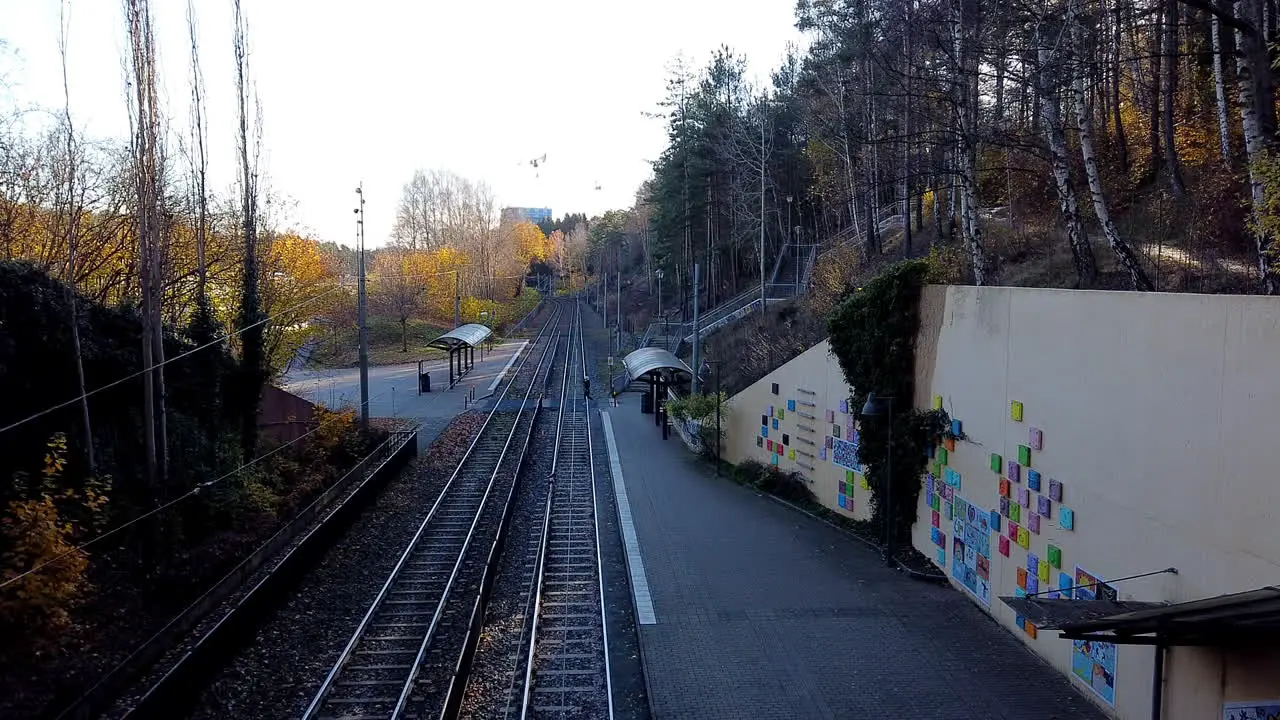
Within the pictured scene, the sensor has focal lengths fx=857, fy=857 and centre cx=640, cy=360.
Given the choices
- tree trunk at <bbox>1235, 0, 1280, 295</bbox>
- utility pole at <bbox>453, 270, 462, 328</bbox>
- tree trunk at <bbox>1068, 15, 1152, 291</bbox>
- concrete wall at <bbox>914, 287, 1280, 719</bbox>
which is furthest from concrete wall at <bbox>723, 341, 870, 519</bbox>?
utility pole at <bbox>453, 270, 462, 328</bbox>

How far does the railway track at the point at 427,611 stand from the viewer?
10062 mm

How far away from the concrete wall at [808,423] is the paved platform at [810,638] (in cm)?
104

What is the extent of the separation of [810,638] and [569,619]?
3489 mm

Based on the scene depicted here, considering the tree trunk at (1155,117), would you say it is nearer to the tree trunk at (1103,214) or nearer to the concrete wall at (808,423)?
the tree trunk at (1103,214)

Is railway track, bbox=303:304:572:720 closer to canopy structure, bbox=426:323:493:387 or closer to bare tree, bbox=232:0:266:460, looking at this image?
bare tree, bbox=232:0:266:460

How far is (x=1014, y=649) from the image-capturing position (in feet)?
37.2

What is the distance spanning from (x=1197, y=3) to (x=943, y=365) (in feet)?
23.7

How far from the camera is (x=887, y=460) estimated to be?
1559 centimetres

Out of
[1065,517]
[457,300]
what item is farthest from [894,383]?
[457,300]

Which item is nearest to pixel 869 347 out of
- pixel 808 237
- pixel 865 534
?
pixel 865 534

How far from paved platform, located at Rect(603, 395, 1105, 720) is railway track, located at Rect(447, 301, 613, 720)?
0.76 metres

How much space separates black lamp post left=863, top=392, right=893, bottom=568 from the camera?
14.0 metres

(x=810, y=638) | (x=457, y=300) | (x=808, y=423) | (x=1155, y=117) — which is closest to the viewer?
(x=810, y=638)

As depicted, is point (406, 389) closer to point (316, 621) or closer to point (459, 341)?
point (459, 341)
